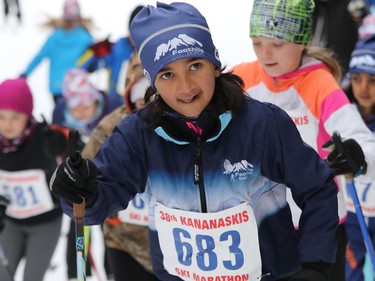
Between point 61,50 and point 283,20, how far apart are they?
20.6ft

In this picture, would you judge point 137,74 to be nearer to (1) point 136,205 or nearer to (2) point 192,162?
(1) point 136,205

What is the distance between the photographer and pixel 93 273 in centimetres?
597

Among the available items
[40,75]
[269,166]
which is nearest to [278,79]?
[269,166]

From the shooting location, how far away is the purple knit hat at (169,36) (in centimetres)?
264

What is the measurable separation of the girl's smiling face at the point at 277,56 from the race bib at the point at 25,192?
1.81 metres

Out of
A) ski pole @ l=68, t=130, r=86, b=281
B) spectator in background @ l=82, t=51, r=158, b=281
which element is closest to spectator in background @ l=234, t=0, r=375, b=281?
spectator in background @ l=82, t=51, r=158, b=281

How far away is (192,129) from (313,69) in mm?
1225

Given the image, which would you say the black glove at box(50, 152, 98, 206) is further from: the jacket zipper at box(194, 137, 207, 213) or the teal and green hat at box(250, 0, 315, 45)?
the teal and green hat at box(250, 0, 315, 45)

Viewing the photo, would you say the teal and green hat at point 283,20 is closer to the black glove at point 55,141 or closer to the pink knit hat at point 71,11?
the black glove at point 55,141

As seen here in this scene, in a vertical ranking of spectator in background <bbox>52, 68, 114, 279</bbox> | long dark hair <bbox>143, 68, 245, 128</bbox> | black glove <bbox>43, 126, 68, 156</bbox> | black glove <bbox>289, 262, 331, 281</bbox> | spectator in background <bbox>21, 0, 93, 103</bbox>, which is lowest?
spectator in background <bbox>21, 0, 93, 103</bbox>

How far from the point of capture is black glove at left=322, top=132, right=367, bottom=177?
317cm

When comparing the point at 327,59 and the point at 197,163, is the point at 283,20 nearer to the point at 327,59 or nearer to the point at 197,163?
the point at 327,59

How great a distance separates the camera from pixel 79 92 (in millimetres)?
7234

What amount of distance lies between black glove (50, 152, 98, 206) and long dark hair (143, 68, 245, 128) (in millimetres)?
286
